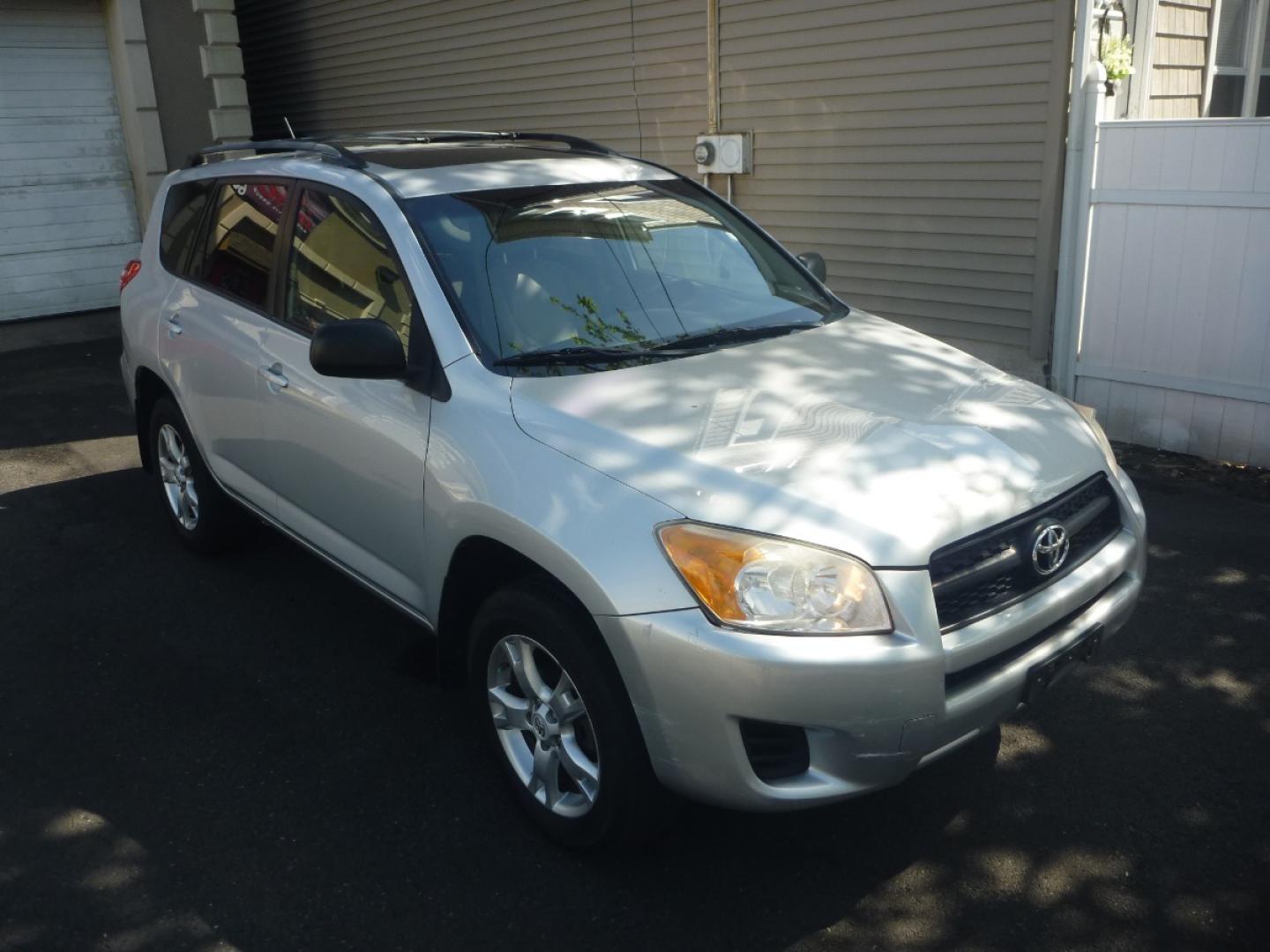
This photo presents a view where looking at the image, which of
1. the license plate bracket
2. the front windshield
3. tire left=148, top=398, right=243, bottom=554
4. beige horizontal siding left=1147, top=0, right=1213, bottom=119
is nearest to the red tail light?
tire left=148, top=398, right=243, bottom=554

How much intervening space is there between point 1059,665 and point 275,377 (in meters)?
2.81

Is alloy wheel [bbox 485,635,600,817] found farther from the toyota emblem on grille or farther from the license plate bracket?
the toyota emblem on grille

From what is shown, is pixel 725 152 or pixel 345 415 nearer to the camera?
pixel 345 415

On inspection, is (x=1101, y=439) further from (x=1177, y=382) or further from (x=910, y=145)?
(x=910, y=145)

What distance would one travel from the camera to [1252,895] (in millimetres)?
2982

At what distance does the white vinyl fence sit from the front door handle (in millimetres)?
4659

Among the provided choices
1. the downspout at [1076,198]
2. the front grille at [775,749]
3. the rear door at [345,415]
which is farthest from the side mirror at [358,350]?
the downspout at [1076,198]

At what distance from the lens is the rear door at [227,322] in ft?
14.4

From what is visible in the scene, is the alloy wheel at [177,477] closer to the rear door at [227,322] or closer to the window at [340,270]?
the rear door at [227,322]

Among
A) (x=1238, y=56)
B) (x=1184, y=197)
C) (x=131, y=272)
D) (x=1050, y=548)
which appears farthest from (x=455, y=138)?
(x=1238, y=56)

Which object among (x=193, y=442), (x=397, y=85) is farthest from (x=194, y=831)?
(x=397, y=85)

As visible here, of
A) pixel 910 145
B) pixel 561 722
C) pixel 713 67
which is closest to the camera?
pixel 561 722

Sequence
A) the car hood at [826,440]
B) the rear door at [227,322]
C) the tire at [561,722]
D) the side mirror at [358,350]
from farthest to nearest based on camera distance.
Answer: the rear door at [227,322] < the side mirror at [358,350] < the tire at [561,722] < the car hood at [826,440]

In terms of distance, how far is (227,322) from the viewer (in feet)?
14.9
